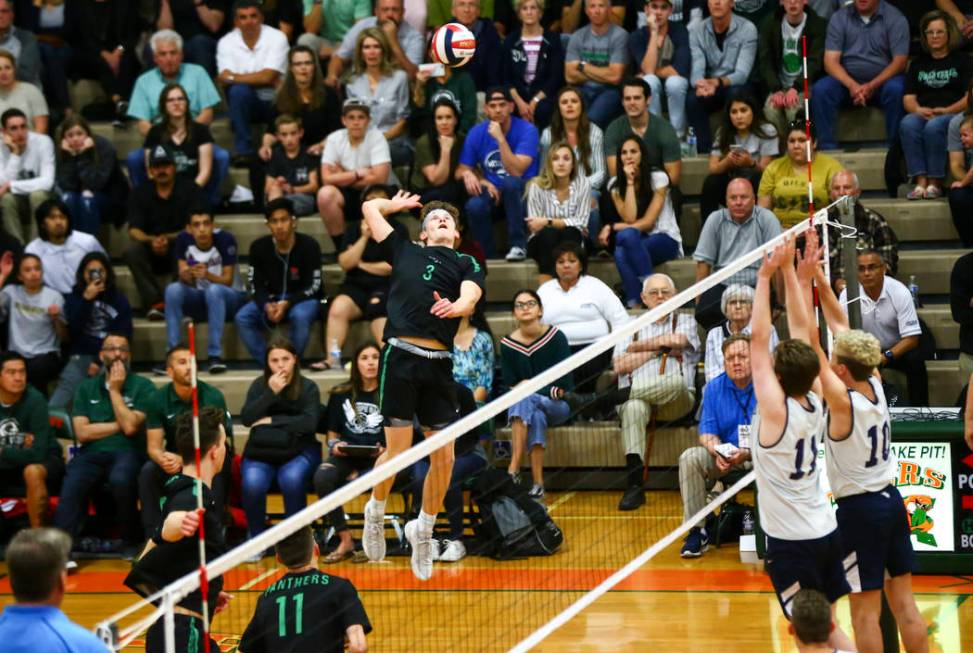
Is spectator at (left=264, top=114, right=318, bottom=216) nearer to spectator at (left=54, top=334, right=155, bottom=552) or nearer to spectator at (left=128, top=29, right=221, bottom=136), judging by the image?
spectator at (left=128, top=29, right=221, bottom=136)

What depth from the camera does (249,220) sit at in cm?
1759

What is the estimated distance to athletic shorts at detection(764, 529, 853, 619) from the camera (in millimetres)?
8617

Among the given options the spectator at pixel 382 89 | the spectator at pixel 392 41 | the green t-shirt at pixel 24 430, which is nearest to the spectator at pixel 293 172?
the spectator at pixel 382 89

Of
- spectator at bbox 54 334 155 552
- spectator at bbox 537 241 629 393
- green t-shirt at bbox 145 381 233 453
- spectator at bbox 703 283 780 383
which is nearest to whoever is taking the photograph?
spectator at bbox 703 283 780 383

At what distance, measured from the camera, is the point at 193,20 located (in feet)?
63.9

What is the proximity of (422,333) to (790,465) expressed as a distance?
9.17ft

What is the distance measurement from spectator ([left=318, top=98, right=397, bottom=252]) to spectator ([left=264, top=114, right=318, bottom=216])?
33 centimetres

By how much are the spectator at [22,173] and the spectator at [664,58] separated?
6918 millimetres

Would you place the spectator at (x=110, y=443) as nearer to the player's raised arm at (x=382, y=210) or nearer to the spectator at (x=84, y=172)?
the spectator at (x=84, y=172)

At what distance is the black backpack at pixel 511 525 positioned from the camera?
12.9 m

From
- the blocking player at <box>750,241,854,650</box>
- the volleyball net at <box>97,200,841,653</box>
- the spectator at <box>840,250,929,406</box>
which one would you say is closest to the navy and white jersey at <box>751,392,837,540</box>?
the blocking player at <box>750,241,854,650</box>

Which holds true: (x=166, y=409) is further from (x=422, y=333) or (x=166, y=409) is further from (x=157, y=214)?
(x=422, y=333)

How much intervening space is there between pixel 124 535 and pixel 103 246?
4.66 metres

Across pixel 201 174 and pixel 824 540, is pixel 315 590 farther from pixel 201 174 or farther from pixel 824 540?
pixel 201 174
